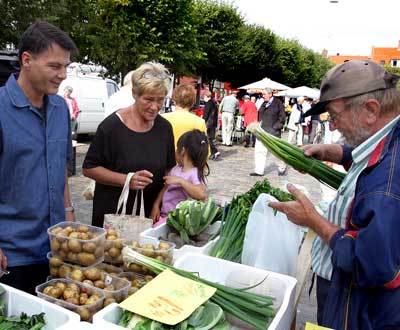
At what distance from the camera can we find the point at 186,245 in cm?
229

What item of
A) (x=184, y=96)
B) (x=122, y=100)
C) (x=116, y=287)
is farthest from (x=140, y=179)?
(x=184, y=96)

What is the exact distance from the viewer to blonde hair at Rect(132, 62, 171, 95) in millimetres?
2729

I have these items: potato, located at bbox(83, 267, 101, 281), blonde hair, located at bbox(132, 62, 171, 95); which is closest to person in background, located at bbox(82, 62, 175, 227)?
blonde hair, located at bbox(132, 62, 171, 95)

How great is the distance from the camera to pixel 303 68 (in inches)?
1532

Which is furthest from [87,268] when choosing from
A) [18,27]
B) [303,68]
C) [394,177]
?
[303,68]

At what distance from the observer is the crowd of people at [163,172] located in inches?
59.4

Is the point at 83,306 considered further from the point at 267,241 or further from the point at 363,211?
the point at 363,211

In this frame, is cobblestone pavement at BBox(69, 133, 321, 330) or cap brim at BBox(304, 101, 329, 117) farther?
cobblestone pavement at BBox(69, 133, 321, 330)

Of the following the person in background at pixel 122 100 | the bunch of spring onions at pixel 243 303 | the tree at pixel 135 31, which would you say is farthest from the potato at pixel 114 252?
the tree at pixel 135 31

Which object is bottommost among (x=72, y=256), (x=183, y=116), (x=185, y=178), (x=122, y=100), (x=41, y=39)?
(x=72, y=256)

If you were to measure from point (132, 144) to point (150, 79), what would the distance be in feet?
1.46

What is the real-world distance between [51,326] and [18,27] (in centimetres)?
1030

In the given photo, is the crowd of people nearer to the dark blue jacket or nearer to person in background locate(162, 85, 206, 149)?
the dark blue jacket

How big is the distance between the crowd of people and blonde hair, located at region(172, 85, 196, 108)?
1.71m
